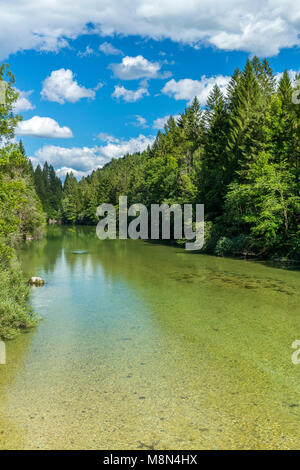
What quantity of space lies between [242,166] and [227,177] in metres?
4.06

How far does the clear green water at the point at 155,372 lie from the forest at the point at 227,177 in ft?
6.90

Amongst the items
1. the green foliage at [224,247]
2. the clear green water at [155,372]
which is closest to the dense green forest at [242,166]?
the green foliage at [224,247]

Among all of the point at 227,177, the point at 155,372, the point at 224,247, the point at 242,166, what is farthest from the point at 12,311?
the point at 227,177

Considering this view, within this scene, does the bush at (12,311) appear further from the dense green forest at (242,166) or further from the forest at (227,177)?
the dense green forest at (242,166)

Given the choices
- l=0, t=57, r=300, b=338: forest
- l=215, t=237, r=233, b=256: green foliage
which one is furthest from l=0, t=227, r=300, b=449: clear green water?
l=215, t=237, r=233, b=256: green foliage

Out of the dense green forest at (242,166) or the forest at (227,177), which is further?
the dense green forest at (242,166)

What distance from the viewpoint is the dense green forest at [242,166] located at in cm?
2627

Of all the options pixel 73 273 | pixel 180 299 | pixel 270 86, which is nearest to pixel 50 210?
pixel 270 86

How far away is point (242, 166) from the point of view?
105ft

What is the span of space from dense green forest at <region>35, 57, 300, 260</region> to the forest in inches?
3.3

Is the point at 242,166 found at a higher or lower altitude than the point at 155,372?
higher

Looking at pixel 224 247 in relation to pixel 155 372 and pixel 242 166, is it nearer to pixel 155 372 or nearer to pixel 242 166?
pixel 242 166

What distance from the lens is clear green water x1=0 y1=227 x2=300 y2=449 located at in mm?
5840

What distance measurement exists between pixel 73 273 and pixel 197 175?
76.4 ft
